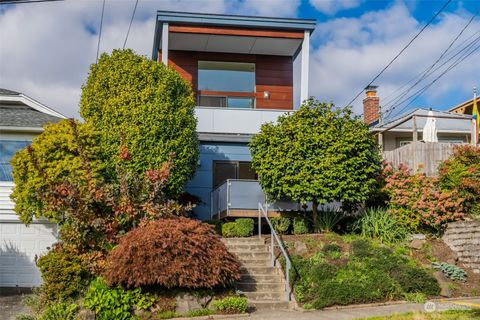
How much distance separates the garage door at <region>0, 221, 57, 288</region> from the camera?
15.8 m

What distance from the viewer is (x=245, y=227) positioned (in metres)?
17.0

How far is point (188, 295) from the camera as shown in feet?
40.3

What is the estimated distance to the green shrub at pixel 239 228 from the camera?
16953mm

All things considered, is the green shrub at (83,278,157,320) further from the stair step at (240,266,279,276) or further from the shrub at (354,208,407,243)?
the shrub at (354,208,407,243)

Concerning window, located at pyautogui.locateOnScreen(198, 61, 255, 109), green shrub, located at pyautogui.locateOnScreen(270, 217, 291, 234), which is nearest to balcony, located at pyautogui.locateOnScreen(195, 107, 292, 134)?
window, located at pyautogui.locateOnScreen(198, 61, 255, 109)

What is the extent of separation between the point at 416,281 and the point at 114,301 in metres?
6.72

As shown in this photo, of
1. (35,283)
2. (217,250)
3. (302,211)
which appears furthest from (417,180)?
(35,283)

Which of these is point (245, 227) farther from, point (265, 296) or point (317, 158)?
point (265, 296)

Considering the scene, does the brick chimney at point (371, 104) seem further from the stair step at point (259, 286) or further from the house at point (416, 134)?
the stair step at point (259, 286)

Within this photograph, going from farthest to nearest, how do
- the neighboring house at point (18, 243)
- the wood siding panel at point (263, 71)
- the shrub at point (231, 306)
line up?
the wood siding panel at point (263, 71) < the neighboring house at point (18, 243) < the shrub at point (231, 306)

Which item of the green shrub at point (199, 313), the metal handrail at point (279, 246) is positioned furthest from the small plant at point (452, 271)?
the green shrub at point (199, 313)

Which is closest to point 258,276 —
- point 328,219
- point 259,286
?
point 259,286

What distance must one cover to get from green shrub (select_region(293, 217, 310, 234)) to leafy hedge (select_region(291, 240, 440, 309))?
232 centimetres

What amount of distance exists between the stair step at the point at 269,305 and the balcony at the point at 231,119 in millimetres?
9148
